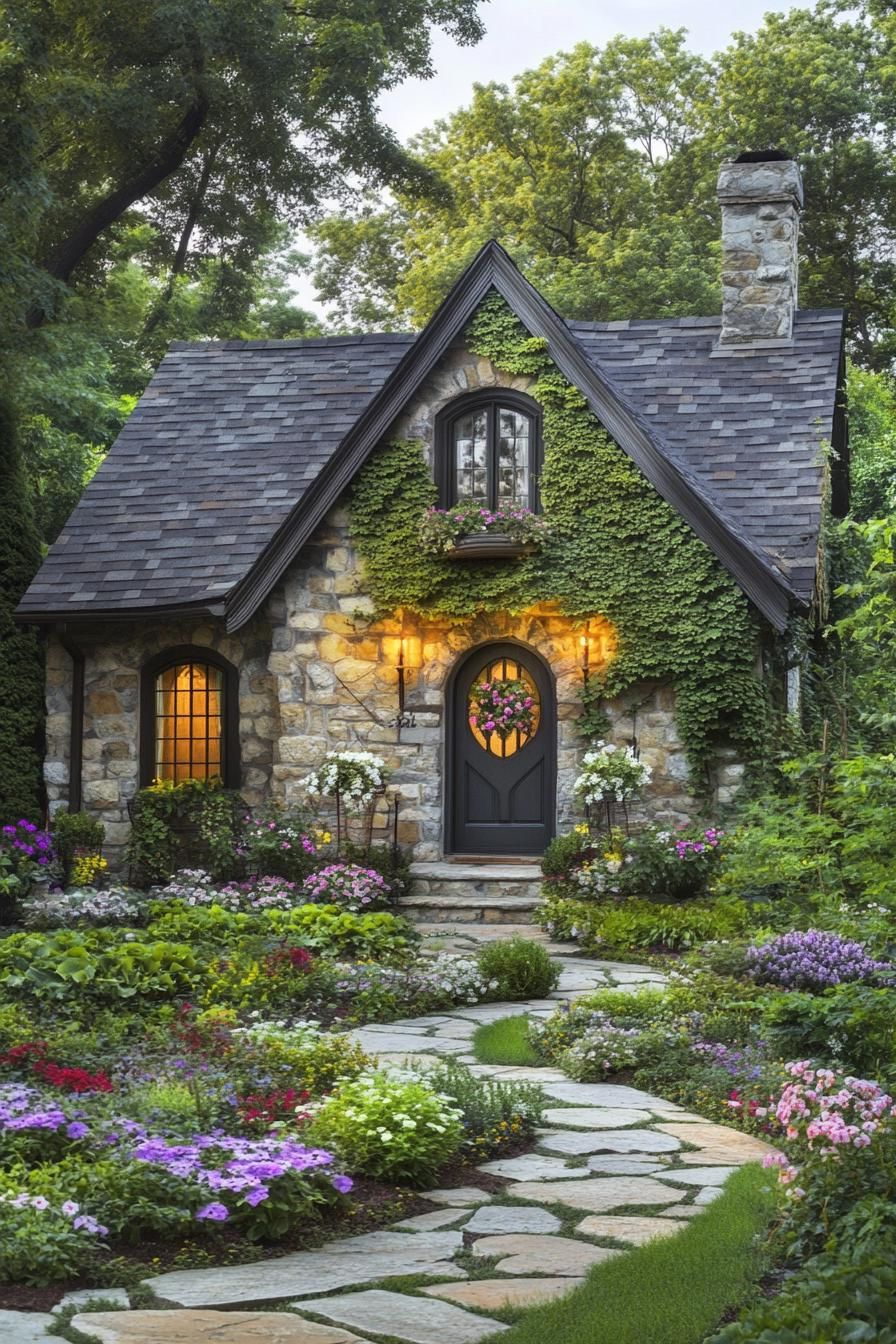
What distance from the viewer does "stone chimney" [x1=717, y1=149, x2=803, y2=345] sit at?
17.0m

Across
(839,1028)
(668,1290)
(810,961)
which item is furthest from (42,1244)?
(810,961)

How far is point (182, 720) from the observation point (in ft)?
51.4

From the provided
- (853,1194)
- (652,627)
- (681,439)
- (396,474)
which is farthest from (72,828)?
(853,1194)

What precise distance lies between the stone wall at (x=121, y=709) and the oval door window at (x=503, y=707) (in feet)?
6.51

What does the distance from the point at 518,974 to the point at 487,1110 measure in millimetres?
3352

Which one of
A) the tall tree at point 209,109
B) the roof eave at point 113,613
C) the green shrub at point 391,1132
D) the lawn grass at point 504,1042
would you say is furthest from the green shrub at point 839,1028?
the tall tree at point 209,109

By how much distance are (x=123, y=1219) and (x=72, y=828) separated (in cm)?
1013

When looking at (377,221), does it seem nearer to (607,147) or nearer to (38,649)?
(607,147)

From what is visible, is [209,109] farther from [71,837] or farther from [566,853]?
[566,853]

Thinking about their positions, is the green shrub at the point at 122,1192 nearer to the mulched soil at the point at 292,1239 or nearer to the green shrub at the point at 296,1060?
the mulched soil at the point at 292,1239

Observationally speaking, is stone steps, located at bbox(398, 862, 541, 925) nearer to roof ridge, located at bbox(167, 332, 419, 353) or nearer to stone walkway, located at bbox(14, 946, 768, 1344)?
stone walkway, located at bbox(14, 946, 768, 1344)

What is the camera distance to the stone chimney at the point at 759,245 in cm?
1695

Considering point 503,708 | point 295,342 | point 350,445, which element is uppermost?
point 295,342

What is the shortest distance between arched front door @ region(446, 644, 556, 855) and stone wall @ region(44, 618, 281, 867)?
185 cm
